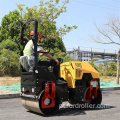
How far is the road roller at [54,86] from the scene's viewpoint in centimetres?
514

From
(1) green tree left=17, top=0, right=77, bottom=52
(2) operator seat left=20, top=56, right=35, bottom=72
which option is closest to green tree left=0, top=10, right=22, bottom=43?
(1) green tree left=17, top=0, right=77, bottom=52

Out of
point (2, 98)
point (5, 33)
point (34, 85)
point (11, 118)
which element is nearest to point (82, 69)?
point (34, 85)

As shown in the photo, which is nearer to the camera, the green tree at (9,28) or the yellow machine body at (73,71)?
the yellow machine body at (73,71)

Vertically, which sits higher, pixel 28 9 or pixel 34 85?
pixel 28 9

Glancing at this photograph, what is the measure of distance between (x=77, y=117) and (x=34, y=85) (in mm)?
1280

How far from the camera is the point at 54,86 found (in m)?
5.30

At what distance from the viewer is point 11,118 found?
4.97m

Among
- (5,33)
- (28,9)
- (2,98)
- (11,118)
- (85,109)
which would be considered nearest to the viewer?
(11,118)

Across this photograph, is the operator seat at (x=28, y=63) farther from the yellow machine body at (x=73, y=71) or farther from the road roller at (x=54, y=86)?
the yellow machine body at (x=73, y=71)

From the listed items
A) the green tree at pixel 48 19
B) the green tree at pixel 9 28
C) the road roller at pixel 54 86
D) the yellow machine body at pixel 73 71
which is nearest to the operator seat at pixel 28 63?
the road roller at pixel 54 86

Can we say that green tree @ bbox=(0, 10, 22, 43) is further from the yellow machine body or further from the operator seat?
the operator seat

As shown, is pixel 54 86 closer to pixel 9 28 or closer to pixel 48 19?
pixel 48 19

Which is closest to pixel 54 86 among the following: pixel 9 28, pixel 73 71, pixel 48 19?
pixel 73 71

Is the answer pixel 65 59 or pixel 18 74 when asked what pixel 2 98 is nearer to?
pixel 18 74
